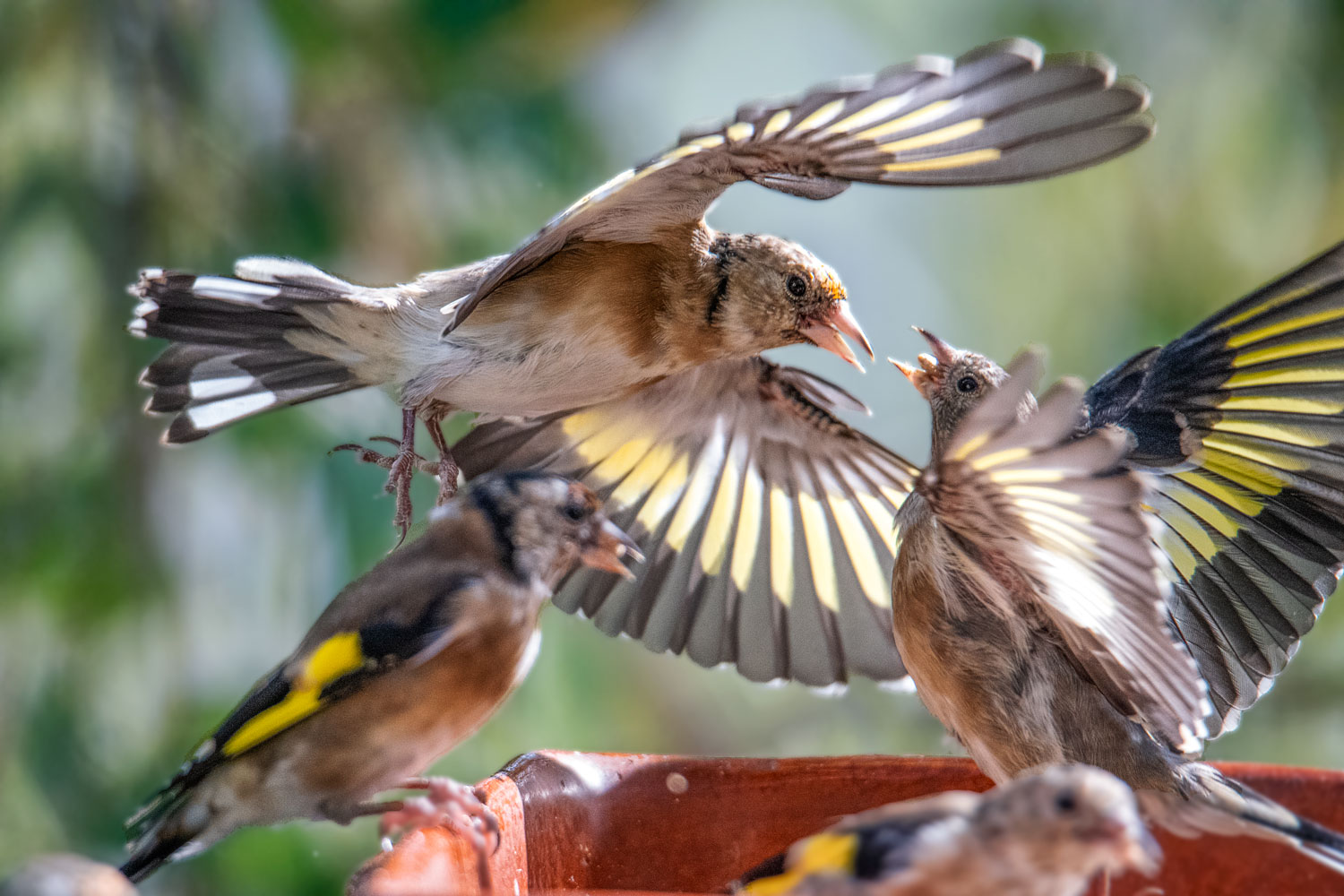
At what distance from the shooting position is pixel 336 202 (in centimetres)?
376

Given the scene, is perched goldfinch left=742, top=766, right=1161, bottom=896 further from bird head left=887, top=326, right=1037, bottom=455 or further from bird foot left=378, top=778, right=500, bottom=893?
bird head left=887, top=326, right=1037, bottom=455

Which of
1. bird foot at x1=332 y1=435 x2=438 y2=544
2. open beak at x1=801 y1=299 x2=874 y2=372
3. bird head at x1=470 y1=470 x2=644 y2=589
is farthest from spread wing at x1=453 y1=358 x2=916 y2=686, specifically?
bird head at x1=470 y1=470 x2=644 y2=589

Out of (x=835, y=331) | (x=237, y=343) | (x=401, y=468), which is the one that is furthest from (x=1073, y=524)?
(x=237, y=343)

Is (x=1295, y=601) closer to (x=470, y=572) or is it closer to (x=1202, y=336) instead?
(x=1202, y=336)

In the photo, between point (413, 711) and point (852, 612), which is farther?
point (852, 612)

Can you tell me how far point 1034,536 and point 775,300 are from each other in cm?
99

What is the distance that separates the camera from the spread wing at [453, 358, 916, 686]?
2.67 meters

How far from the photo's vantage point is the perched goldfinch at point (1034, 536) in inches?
62.9

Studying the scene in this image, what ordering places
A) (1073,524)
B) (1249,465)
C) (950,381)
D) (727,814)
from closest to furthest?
1. (1073,524)
2. (727,814)
3. (1249,465)
4. (950,381)

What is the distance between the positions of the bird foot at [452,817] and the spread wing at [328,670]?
0.16m

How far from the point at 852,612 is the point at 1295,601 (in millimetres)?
832

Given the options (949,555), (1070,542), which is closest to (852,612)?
(949,555)

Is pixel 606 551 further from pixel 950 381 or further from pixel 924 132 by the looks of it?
pixel 950 381

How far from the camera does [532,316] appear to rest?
7.84 feet
